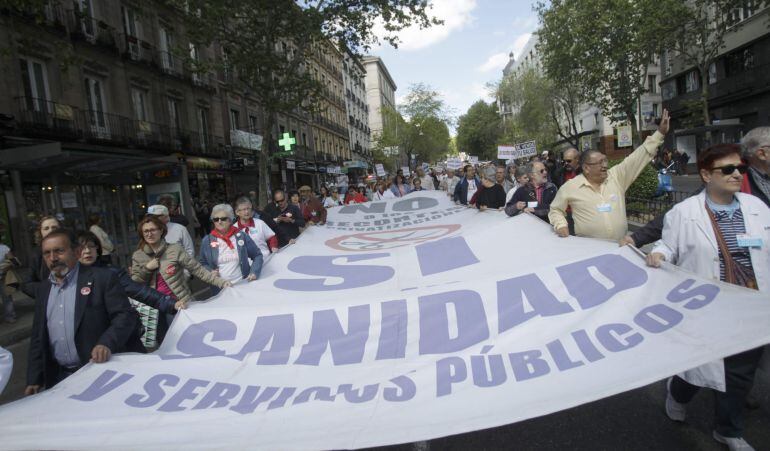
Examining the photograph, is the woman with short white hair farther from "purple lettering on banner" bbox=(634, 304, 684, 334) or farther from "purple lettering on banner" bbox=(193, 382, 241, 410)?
"purple lettering on banner" bbox=(634, 304, 684, 334)

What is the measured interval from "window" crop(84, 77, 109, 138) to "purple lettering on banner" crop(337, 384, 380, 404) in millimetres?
19400

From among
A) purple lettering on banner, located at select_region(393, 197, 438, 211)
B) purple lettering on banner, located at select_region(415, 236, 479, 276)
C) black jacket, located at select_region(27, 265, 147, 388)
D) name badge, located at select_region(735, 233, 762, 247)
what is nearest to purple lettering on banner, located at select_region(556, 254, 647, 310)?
name badge, located at select_region(735, 233, 762, 247)

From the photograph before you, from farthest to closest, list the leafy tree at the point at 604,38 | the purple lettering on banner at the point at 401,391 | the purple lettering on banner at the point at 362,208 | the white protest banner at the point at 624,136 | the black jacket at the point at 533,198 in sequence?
the leafy tree at the point at 604,38, the white protest banner at the point at 624,136, the purple lettering on banner at the point at 362,208, the black jacket at the point at 533,198, the purple lettering on banner at the point at 401,391

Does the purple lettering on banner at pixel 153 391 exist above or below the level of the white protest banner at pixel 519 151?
below

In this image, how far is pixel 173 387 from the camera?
2.87 metres

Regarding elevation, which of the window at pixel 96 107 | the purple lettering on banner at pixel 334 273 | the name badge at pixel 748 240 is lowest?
the purple lettering on banner at pixel 334 273

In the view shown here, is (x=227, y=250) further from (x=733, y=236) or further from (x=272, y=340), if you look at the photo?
(x=733, y=236)

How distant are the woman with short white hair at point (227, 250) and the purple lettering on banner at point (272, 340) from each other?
1678 mm

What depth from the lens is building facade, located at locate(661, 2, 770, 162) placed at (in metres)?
26.9

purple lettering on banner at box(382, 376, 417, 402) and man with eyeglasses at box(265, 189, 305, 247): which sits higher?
man with eyeglasses at box(265, 189, 305, 247)

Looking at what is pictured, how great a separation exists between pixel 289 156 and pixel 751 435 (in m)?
37.3

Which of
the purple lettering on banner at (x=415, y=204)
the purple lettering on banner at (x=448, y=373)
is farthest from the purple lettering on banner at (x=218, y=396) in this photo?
the purple lettering on banner at (x=415, y=204)

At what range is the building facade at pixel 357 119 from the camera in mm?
63188

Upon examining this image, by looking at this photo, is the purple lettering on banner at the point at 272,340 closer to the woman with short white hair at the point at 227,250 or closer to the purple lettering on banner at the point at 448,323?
the purple lettering on banner at the point at 448,323
